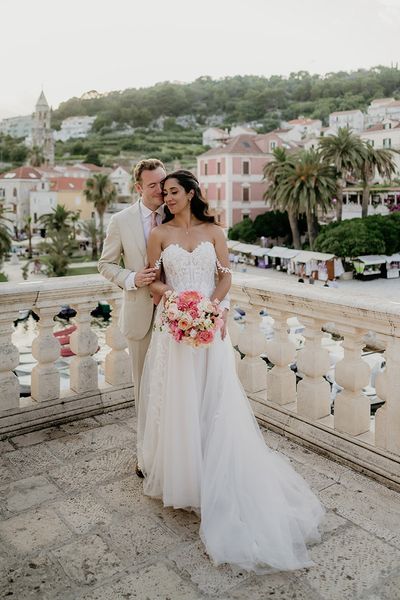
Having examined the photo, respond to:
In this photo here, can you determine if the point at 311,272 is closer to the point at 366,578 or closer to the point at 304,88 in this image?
the point at 366,578

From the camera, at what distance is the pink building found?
177 ft

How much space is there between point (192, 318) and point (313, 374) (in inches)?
49.5

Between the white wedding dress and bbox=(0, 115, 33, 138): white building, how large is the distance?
190028 millimetres

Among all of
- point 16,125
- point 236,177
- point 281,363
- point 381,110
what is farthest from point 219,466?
point 16,125

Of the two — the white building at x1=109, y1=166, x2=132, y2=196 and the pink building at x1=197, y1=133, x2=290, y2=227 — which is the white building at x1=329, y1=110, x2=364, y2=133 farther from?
the pink building at x1=197, y1=133, x2=290, y2=227

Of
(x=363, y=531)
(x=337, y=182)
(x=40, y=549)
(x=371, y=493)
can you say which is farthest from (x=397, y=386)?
(x=337, y=182)

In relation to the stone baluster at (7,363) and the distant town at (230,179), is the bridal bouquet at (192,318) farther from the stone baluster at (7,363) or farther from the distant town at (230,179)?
the distant town at (230,179)

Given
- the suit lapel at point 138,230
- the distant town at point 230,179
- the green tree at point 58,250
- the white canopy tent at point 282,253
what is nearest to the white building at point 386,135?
the distant town at point 230,179

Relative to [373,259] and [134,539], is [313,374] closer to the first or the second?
[134,539]

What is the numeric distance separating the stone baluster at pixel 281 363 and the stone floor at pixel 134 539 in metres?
0.45

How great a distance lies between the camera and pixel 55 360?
13.1 feet

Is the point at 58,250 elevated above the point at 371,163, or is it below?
below

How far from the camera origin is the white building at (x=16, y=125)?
584ft

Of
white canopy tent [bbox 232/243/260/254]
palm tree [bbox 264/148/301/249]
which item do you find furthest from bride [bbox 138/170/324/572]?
white canopy tent [bbox 232/243/260/254]
